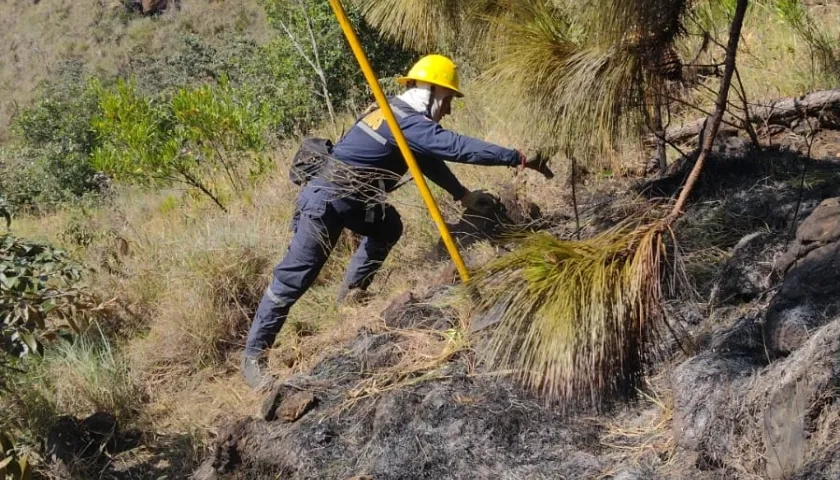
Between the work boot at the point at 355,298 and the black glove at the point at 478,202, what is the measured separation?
72cm

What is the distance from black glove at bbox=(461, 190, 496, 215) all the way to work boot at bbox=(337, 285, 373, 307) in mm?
719

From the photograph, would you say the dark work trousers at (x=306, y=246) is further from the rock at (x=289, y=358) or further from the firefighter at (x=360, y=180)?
the rock at (x=289, y=358)

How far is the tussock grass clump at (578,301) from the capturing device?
2307 millimetres

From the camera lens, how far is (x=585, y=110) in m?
2.94

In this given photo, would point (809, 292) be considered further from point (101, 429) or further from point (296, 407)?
point (101, 429)

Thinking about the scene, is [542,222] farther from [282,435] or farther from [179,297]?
[179,297]

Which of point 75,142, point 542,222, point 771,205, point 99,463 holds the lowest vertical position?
point 75,142

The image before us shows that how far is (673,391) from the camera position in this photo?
2711mm

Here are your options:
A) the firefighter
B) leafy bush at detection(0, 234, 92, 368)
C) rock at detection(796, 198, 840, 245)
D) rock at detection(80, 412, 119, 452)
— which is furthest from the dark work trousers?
rock at detection(796, 198, 840, 245)

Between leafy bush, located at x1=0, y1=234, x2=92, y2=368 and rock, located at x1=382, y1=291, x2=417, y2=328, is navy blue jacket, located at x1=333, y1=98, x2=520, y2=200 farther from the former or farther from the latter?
leafy bush, located at x1=0, y1=234, x2=92, y2=368

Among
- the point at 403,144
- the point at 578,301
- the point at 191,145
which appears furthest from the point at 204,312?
the point at 191,145

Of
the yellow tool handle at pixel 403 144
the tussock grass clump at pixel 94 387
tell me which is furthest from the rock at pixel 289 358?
the yellow tool handle at pixel 403 144

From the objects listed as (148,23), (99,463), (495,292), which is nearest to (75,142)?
(99,463)

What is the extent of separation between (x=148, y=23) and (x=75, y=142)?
639 inches
